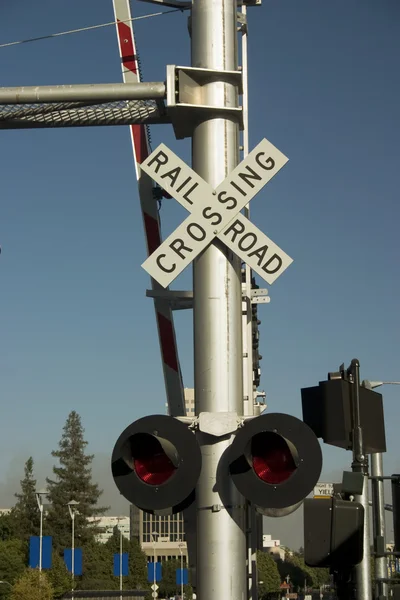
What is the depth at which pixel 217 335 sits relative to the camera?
5.57 metres

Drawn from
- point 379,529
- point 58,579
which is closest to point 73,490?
point 58,579

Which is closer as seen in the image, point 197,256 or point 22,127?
point 197,256

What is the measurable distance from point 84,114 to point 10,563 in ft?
294

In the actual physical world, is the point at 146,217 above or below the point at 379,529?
above

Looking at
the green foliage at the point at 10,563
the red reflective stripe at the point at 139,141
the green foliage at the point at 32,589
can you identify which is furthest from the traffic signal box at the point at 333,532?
the green foliage at the point at 10,563

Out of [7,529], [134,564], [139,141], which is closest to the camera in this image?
[139,141]

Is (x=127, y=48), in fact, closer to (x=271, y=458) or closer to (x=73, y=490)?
(x=271, y=458)

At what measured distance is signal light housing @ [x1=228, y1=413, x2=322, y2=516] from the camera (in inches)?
190

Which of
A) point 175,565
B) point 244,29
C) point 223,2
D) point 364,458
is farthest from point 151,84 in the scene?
point 175,565

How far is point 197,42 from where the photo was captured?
19.7 feet

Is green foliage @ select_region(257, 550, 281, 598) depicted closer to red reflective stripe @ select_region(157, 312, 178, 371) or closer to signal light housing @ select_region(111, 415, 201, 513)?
red reflective stripe @ select_region(157, 312, 178, 371)

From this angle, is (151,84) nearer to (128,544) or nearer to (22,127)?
(22,127)

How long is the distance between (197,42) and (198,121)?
529mm

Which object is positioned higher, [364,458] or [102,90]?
[102,90]
